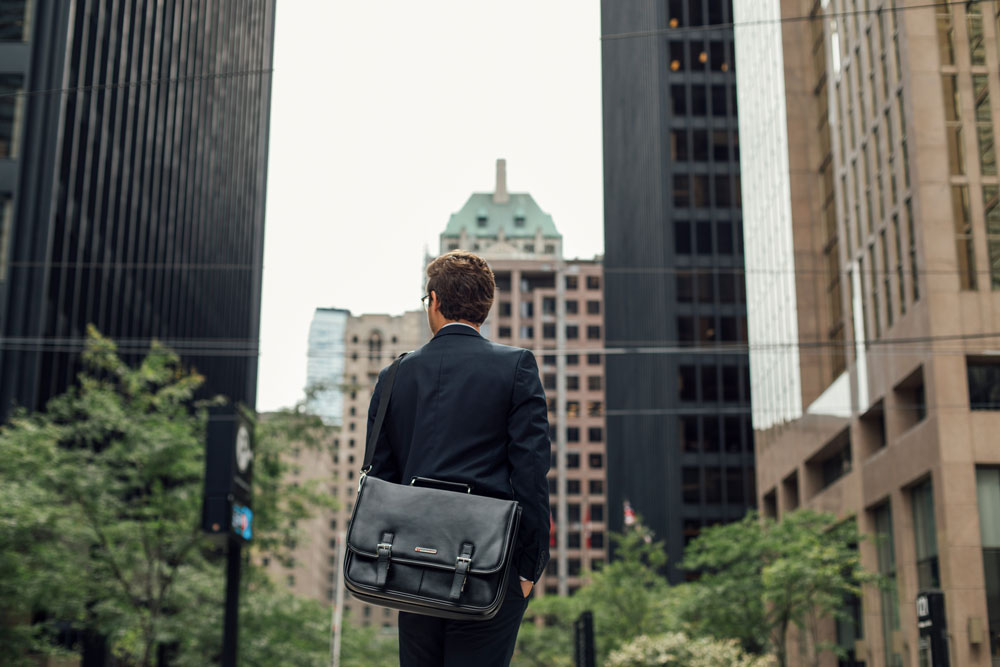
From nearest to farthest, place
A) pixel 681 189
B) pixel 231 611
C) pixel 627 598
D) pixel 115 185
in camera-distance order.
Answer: pixel 231 611
pixel 627 598
pixel 115 185
pixel 681 189

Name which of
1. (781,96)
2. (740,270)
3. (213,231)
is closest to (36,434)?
(781,96)

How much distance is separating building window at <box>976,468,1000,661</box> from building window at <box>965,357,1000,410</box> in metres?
1.58

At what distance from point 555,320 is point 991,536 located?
104 meters

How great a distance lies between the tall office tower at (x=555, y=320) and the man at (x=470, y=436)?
4560 inches

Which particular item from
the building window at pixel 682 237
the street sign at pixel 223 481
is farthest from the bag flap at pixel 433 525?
the building window at pixel 682 237

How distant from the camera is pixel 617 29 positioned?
81.5 metres

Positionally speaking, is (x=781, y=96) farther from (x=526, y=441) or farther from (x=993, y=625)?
(x=526, y=441)

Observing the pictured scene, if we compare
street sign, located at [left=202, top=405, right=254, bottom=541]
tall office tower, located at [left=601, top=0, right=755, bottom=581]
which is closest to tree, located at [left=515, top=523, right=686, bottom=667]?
street sign, located at [left=202, top=405, right=254, bottom=541]

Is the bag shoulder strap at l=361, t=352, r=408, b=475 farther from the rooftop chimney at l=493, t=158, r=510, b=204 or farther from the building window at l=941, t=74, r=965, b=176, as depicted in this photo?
the rooftop chimney at l=493, t=158, r=510, b=204

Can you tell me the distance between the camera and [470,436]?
3750 mm

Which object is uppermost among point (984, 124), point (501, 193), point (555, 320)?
point (501, 193)

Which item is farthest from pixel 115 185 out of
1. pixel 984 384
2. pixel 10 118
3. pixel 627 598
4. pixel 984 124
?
pixel 984 384

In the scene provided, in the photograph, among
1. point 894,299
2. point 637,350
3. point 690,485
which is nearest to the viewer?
point 637,350

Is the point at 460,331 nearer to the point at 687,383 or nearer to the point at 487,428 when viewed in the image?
the point at 487,428
